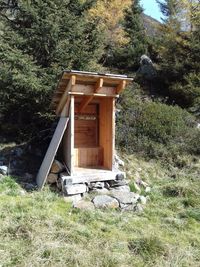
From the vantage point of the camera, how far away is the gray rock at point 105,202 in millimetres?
6922

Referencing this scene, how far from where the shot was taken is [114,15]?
19.8 m

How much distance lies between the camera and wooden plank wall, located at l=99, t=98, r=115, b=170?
8172mm

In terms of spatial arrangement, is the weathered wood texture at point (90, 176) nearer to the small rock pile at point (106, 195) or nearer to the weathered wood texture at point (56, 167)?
the small rock pile at point (106, 195)

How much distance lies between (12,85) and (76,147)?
275 cm

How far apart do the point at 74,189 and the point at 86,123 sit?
2.16 metres

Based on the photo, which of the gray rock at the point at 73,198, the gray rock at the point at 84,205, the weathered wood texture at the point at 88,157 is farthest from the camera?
the weathered wood texture at the point at 88,157

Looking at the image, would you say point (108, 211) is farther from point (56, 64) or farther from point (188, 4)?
point (188, 4)

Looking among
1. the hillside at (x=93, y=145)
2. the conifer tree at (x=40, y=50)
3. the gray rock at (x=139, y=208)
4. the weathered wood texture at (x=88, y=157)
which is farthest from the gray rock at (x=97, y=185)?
the conifer tree at (x=40, y=50)

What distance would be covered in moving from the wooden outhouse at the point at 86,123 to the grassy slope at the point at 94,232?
1054 millimetres

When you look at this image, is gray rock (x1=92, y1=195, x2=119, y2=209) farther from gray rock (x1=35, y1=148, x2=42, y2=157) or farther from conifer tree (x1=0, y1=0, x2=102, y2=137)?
conifer tree (x1=0, y1=0, x2=102, y2=137)

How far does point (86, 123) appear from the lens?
8906 millimetres

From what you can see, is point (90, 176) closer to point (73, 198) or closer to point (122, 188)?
point (73, 198)

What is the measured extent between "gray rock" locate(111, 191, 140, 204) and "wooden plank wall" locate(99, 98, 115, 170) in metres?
0.89

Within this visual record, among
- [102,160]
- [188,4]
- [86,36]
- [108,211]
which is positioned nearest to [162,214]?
[108,211]
